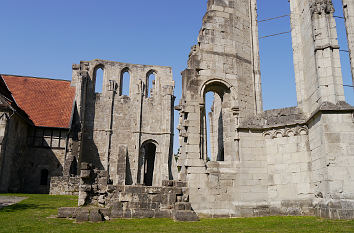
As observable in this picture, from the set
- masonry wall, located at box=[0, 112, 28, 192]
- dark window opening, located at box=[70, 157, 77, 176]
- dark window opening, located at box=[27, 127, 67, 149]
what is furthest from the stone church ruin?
dark window opening, located at box=[27, 127, 67, 149]

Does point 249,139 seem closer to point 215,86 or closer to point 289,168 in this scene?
point 289,168

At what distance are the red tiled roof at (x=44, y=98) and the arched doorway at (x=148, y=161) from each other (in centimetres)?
861

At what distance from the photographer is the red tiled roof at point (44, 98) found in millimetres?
26219

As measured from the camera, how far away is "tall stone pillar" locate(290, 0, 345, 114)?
9.45 m

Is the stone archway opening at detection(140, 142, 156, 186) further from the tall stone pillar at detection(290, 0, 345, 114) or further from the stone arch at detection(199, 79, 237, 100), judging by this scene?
the tall stone pillar at detection(290, 0, 345, 114)

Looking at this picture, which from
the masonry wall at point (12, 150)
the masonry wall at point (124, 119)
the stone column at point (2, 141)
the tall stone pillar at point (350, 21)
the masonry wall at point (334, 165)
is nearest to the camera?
the masonry wall at point (334, 165)

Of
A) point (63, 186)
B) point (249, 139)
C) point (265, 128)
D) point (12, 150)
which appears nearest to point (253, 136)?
point (249, 139)

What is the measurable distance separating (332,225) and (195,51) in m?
6.95

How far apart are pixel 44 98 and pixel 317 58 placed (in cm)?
2455

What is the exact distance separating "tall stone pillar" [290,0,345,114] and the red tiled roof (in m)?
20.1

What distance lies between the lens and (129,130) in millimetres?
32344

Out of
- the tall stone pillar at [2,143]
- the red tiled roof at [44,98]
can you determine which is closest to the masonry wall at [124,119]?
the red tiled roof at [44,98]

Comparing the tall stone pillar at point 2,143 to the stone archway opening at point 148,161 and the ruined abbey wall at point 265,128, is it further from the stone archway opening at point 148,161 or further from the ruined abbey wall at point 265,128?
the stone archway opening at point 148,161

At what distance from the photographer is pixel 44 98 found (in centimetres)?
2841
